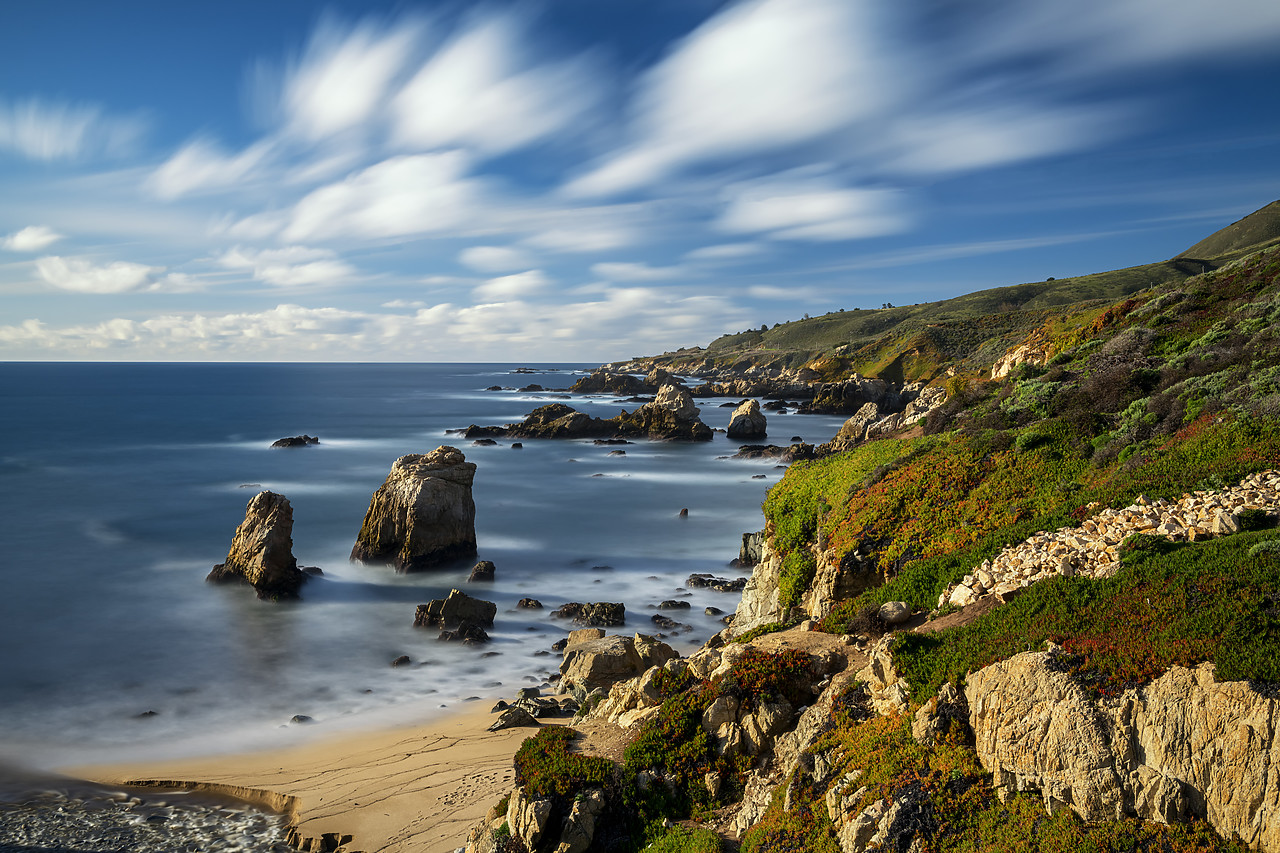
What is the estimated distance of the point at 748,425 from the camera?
79938mm

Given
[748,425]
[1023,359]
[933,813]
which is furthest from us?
[748,425]

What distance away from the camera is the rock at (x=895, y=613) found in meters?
13.2

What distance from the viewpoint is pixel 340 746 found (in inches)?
740

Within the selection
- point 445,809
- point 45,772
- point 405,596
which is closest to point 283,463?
point 405,596

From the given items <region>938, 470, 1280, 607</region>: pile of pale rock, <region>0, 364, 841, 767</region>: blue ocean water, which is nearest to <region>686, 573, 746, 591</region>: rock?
<region>0, 364, 841, 767</region>: blue ocean water

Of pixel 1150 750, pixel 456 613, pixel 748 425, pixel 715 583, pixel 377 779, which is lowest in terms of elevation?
pixel 377 779

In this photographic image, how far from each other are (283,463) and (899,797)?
66.6m

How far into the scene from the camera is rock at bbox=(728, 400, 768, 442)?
79.6 m

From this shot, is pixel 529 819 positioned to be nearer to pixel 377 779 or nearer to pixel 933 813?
pixel 933 813

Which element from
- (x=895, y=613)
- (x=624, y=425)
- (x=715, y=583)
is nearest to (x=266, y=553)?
(x=715, y=583)

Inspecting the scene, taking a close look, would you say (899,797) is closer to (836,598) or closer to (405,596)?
(836,598)

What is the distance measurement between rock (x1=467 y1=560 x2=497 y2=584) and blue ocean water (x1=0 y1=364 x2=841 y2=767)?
721mm

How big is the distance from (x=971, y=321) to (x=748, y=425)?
59.0 metres

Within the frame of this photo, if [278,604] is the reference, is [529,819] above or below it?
above
